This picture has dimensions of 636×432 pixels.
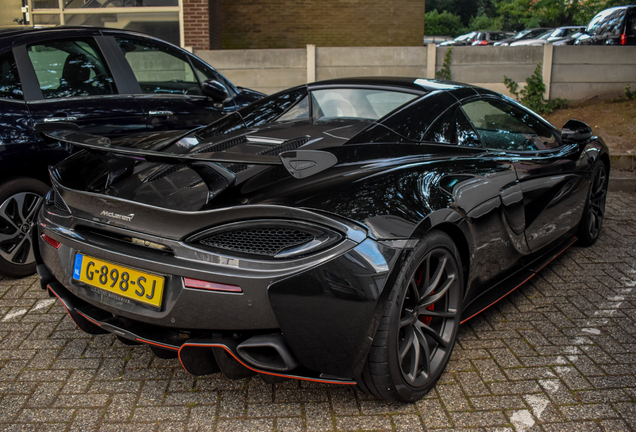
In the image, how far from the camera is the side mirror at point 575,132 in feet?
12.7

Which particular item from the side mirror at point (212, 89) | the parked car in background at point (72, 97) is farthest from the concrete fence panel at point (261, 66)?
the side mirror at point (212, 89)

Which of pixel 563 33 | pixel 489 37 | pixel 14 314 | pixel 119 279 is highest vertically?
pixel 489 37

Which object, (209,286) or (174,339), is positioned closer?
(209,286)

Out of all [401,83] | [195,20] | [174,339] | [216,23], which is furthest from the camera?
[216,23]

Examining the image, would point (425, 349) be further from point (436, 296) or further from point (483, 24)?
point (483, 24)

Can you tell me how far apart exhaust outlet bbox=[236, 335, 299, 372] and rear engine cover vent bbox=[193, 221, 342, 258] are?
309mm

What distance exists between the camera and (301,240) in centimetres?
209

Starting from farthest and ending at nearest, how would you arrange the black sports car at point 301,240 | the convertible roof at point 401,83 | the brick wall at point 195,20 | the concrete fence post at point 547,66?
1. the brick wall at point 195,20
2. the concrete fence post at point 547,66
3. the convertible roof at point 401,83
4. the black sports car at point 301,240

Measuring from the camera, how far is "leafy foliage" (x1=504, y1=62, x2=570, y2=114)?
10.3 metres

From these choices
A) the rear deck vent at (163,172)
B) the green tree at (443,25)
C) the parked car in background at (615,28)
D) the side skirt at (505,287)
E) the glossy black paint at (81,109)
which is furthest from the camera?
the green tree at (443,25)

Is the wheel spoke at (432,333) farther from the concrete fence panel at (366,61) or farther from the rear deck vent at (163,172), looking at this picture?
the concrete fence panel at (366,61)

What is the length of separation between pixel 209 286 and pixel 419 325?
94cm

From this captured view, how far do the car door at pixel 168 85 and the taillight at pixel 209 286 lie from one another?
8.40 feet

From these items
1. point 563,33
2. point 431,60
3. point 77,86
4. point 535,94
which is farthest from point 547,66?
point 563,33
